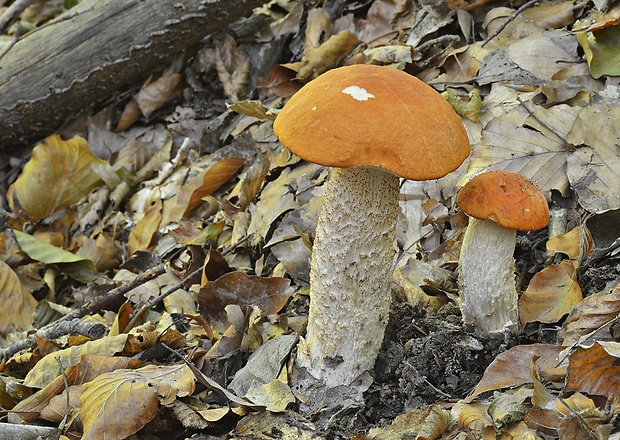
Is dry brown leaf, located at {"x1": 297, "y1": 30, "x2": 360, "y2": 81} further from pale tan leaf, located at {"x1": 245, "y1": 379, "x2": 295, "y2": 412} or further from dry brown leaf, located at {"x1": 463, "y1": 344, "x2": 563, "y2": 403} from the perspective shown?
dry brown leaf, located at {"x1": 463, "y1": 344, "x2": 563, "y2": 403}

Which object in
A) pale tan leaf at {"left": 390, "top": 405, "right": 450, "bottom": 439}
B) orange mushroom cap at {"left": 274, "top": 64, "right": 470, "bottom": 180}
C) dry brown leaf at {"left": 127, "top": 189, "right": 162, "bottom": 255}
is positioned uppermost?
orange mushroom cap at {"left": 274, "top": 64, "right": 470, "bottom": 180}

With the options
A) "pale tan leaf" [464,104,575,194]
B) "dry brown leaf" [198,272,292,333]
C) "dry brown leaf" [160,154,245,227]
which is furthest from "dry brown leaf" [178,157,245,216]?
"pale tan leaf" [464,104,575,194]

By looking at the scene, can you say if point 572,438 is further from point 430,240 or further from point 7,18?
point 7,18

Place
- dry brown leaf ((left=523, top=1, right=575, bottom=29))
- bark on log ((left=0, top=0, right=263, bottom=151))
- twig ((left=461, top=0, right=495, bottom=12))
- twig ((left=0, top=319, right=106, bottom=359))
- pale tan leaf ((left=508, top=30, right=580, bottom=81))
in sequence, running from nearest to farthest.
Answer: twig ((left=0, top=319, right=106, bottom=359)) < pale tan leaf ((left=508, top=30, right=580, bottom=81)) < dry brown leaf ((left=523, top=1, right=575, bottom=29)) < twig ((left=461, top=0, right=495, bottom=12)) < bark on log ((left=0, top=0, right=263, bottom=151))

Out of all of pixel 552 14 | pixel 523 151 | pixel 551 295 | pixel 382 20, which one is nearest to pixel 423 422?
pixel 551 295

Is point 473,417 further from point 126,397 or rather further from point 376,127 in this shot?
point 126,397

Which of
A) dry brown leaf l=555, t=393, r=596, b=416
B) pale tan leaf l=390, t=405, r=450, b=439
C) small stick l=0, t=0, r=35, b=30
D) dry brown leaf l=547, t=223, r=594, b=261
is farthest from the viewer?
small stick l=0, t=0, r=35, b=30

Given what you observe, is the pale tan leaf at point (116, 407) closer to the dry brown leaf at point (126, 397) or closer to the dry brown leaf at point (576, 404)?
the dry brown leaf at point (126, 397)
